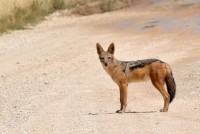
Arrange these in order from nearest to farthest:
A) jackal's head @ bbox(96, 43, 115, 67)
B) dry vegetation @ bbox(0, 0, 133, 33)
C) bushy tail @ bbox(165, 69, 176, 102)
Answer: bushy tail @ bbox(165, 69, 176, 102) < jackal's head @ bbox(96, 43, 115, 67) < dry vegetation @ bbox(0, 0, 133, 33)

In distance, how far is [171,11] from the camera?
25.8 metres

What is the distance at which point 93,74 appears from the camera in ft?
49.7

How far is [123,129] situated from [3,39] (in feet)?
45.3

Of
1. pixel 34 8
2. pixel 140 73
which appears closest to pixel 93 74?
pixel 140 73

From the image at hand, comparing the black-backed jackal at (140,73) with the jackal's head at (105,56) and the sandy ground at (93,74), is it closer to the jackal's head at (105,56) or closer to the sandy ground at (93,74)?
the jackal's head at (105,56)

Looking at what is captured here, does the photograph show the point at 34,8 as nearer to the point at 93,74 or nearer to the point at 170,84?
the point at 93,74

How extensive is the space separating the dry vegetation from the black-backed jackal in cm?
1361

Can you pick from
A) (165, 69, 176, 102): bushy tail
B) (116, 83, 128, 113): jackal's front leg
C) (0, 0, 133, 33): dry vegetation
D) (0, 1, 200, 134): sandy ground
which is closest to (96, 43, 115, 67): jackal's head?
(116, 83, 128, 113): jackal's front leg

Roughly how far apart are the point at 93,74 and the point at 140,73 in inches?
172

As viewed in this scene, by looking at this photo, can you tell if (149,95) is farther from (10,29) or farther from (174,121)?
(10,29)

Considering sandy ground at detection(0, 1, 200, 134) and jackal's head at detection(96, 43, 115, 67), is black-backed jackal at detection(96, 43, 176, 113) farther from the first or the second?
sandy ground at detection(0, 1, 200, 134)

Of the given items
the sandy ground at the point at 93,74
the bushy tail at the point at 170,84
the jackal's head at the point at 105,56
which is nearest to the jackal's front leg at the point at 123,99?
the sandy ground at the point at 93,74

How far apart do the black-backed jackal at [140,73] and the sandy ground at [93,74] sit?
252 mm

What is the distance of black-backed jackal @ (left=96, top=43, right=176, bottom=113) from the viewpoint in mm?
10750
